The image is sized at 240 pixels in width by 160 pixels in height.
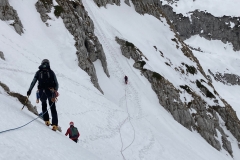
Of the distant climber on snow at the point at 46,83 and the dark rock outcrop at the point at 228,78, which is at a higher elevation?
the dark rock outcrop at the point at 228,78

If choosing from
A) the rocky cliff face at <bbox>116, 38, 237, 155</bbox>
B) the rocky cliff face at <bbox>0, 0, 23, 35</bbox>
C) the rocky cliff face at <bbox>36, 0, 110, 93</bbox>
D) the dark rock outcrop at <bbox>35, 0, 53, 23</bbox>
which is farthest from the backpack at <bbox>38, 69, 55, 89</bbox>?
the rocky cliff face at <bbox>116, 38, 237, 155</bbox>

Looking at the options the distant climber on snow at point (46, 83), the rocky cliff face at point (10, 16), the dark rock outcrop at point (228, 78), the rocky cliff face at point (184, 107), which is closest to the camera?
the distant climber on snow at point (46, 83)

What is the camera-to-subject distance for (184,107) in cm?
5331

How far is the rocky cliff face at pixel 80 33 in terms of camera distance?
3638 cm

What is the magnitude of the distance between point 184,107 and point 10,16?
3721 cm

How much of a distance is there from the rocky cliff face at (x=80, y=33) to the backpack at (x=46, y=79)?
23284 mm

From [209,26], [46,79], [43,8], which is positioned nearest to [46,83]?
[46,79]

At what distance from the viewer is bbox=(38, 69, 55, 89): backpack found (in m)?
11.4

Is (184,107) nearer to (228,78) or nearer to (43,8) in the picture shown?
(43,8)

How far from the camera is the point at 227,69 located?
149 meters

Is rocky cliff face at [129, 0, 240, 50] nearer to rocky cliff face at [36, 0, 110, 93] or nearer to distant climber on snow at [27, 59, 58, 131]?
rocky cliff face at [36, 0, 110, 93]

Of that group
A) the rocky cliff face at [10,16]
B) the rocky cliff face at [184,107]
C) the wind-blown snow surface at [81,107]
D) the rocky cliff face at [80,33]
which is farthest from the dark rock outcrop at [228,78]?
the rocky cliff face at [10,16]

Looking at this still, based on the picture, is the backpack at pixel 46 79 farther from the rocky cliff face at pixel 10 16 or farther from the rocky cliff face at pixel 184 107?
the rocky cliff face at pixel 184 107

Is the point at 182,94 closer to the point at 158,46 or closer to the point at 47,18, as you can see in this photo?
the point at 158,46
